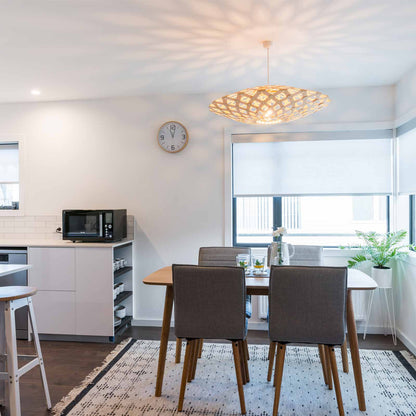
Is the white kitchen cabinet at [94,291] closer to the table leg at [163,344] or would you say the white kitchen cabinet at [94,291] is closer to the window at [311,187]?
the table leg at [163,344]

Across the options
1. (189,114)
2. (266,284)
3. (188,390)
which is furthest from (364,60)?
(188,390)

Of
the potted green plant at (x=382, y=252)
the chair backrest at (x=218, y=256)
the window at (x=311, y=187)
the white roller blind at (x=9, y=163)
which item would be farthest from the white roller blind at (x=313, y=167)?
the white roller blind at (x=9, y=163)

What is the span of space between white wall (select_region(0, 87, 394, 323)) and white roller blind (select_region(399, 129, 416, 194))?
59 centimetres

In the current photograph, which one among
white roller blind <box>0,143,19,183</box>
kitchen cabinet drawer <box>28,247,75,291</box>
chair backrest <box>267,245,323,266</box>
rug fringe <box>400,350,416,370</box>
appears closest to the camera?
rug fringe <box>400,350,416,370</box>

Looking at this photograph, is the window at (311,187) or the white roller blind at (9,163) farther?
the white roller blind at (9,163)

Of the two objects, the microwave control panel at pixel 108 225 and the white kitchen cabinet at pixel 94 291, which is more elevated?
the microwave control panel at pixel 108 225

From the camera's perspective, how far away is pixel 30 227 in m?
4.32

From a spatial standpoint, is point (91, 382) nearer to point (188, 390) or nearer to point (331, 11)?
point (188, 390)

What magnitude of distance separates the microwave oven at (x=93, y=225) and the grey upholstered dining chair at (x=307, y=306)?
1969 mm

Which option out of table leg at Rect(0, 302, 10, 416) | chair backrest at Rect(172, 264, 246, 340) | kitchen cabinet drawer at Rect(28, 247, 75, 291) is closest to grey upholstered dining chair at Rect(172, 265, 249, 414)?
chair backrest at Rect(172, 264, 246, 340)

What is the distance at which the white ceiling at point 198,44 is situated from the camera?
7.61 ft

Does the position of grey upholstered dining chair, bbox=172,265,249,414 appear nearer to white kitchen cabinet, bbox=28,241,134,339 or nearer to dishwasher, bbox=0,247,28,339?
white kitchen cabinet, bbox=28,241,134,339

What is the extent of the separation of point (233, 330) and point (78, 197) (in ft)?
8.55

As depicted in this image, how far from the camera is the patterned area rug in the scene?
8.02 ft
